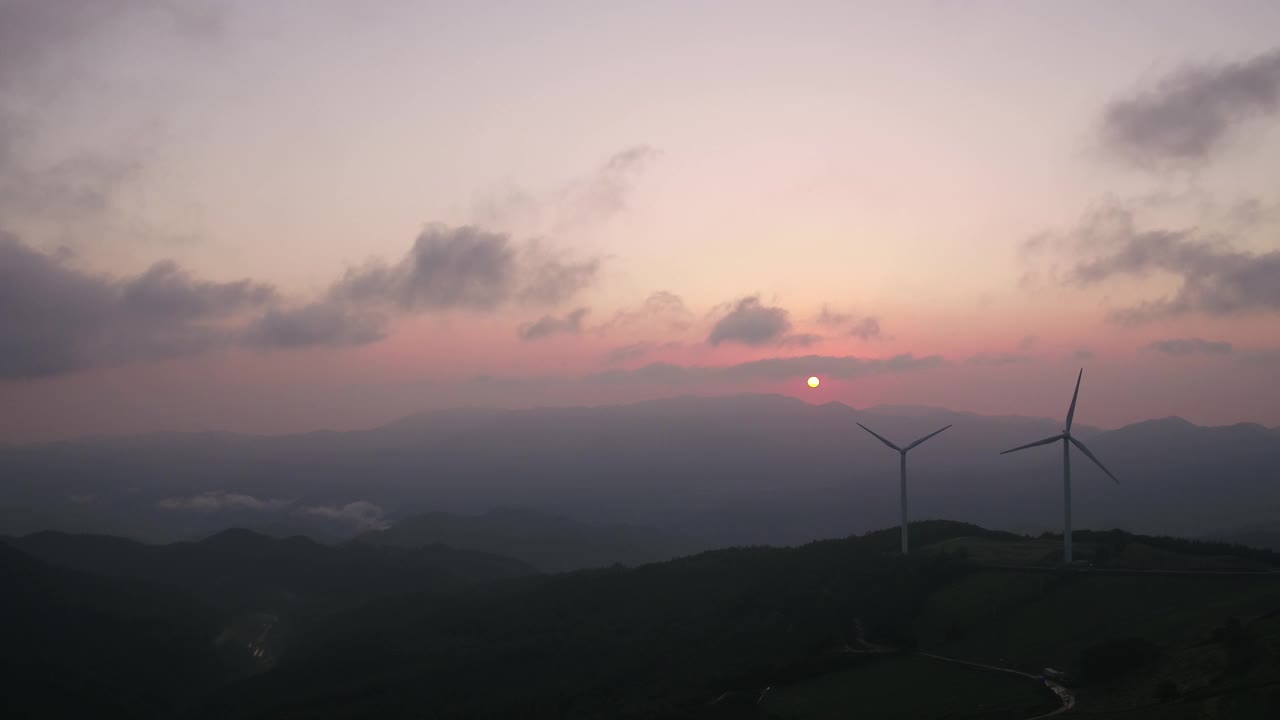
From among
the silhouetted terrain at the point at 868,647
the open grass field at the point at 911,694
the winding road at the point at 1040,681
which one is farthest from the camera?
the open grass field at the point at 911,694

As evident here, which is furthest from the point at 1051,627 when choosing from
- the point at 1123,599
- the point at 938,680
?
the point at 938,680

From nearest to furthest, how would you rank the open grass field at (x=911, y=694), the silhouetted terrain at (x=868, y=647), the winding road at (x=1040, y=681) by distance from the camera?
the winding road at (x=1040, y=681) < the silhouetted terrain at (x=868, y=647) < the open grass field at (x=911, y=694)

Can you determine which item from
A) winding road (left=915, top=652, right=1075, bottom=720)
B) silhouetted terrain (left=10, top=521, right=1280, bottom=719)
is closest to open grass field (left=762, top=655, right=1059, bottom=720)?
silhouetted terrain (left=10, top=521, right=1280, bottom=719)

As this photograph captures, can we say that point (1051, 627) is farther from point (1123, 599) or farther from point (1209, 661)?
point (1209, 661)

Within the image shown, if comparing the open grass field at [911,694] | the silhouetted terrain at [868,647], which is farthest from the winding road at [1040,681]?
the silhouetted terrain at [868,647]

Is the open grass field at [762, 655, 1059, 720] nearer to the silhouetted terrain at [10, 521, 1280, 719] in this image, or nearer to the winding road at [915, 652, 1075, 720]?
the silhouetted terrain at [10, 521, 1280, 719]

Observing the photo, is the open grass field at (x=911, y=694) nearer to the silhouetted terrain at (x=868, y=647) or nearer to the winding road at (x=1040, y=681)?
the silhouetted terrain at (x=868, y=647)

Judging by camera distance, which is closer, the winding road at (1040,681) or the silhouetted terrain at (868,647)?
the winding road at (1040,681)

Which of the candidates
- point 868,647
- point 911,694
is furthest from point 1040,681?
point 868,647
